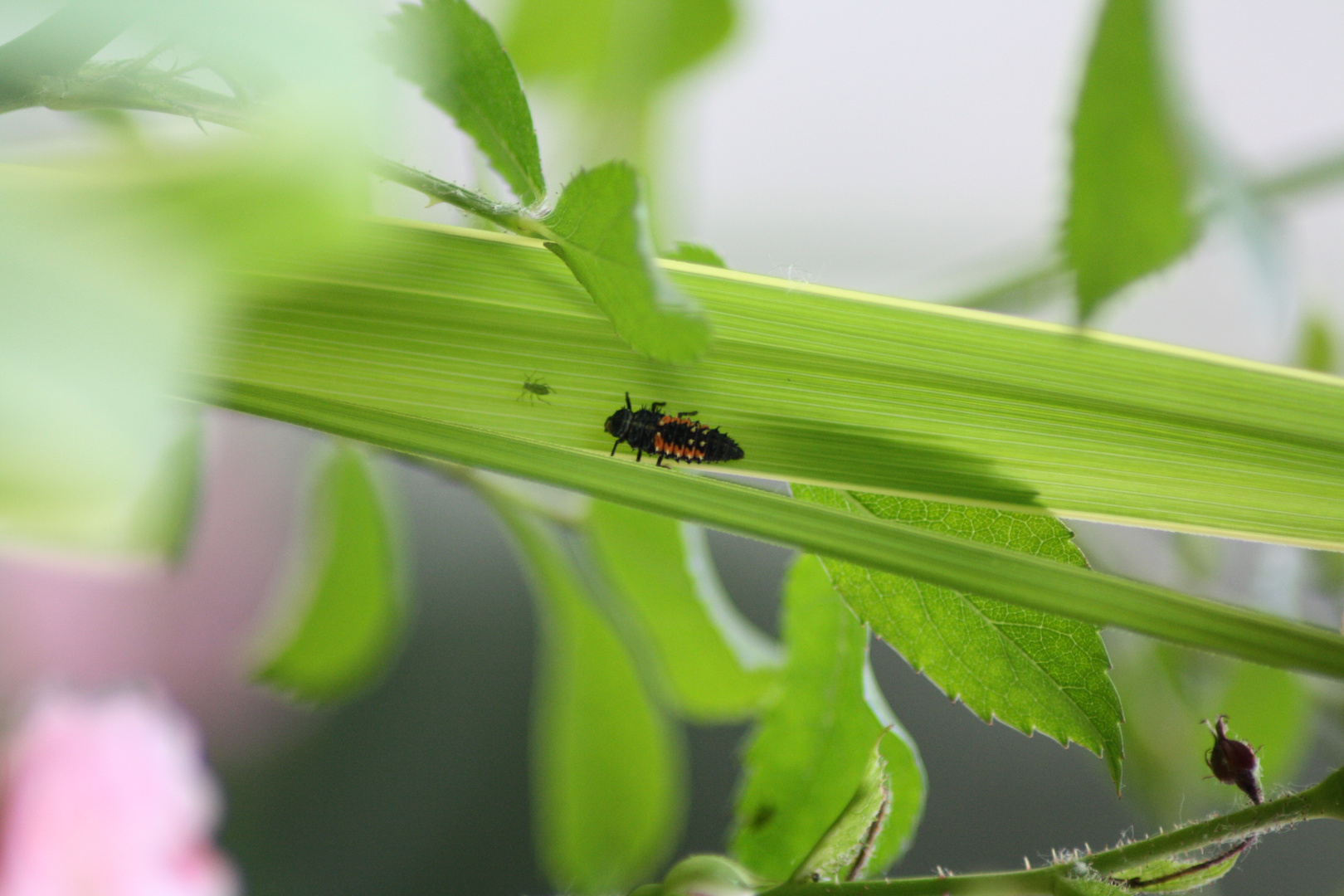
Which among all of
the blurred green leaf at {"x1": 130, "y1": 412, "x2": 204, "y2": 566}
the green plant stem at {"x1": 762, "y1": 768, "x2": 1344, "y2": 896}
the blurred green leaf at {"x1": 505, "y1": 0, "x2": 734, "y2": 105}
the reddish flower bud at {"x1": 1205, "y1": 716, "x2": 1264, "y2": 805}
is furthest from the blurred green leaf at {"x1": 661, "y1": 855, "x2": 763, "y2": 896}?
the blurred green leaf at {"x1": 505, "y1": 0, "x2": 734, "y2": 105}

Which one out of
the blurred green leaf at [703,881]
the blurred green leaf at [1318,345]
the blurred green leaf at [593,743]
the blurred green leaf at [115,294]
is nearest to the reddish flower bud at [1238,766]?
the blurred green leaf at [703,881]

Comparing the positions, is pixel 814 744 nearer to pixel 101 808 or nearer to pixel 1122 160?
pixel 1122 160

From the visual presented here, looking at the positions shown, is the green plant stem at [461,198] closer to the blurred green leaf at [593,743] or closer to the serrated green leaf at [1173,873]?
the serrated green leaf at [1173,873]

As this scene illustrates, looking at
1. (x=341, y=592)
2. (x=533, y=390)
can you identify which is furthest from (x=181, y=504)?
(x=533, y=390)

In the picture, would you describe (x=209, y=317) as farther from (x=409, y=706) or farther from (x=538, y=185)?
(x=409, y=706)

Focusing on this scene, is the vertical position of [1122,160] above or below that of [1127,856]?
above

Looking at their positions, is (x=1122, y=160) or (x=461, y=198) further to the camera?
(x=1122, y=160)
